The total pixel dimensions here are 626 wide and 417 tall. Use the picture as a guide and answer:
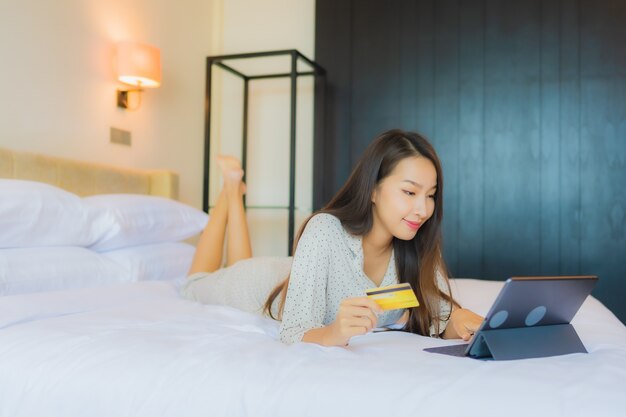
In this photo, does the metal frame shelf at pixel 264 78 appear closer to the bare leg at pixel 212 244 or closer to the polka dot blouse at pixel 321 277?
the bare leg at pixel 212 244

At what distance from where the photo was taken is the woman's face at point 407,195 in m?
1.38

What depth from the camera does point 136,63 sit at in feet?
8.82

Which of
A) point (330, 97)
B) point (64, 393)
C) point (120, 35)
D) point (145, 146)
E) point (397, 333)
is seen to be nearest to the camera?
point (64, 393)

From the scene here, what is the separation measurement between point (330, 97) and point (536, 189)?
4.40 feet

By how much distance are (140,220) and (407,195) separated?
3.72ft

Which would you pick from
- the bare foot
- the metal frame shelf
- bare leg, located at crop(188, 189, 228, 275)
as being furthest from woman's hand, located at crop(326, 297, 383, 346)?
the metal frame shelf

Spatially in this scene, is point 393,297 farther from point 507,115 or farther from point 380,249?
point 507,115

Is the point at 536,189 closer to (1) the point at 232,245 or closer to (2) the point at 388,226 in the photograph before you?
(1) the point at 232,245

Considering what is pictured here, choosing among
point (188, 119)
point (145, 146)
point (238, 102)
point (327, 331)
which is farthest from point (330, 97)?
point (327, 331)

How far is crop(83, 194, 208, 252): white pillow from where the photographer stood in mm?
2010

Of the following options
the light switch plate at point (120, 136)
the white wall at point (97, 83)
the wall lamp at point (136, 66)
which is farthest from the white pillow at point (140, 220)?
the wall lamp at point (136, 66)

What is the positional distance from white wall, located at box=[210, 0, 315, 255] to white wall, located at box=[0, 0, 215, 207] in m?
0.27

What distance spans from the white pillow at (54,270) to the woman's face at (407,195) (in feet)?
3.25

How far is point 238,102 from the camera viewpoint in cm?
391
